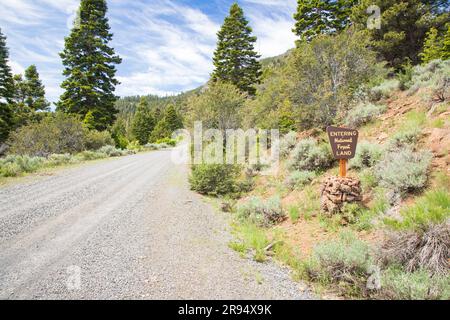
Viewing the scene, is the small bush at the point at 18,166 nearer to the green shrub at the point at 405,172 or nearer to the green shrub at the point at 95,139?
the green shrub at the point at 95,139

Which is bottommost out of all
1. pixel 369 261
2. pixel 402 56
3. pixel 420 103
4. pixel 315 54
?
pixel 369 261

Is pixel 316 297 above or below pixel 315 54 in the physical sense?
below

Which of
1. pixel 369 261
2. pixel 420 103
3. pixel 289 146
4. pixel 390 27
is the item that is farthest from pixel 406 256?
pixel 390 27

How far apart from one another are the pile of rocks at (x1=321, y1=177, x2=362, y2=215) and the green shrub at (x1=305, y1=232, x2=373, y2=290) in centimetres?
170

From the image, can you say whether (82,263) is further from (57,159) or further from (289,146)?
(57,159)

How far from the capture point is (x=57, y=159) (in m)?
17.9

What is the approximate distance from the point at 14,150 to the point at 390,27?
2800 cm

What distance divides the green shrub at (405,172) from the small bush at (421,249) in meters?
1.53

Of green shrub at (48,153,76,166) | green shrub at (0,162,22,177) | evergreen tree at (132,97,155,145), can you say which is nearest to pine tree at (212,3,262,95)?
green shrub at (48,153,76,166)

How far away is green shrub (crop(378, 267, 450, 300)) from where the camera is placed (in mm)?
3445

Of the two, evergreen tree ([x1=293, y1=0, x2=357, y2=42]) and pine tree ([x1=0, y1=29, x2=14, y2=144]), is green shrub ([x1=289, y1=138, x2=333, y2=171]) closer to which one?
evergreen tree ([x1=293, y1=0, x2=357, y2=42])

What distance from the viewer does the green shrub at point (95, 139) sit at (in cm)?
2438
